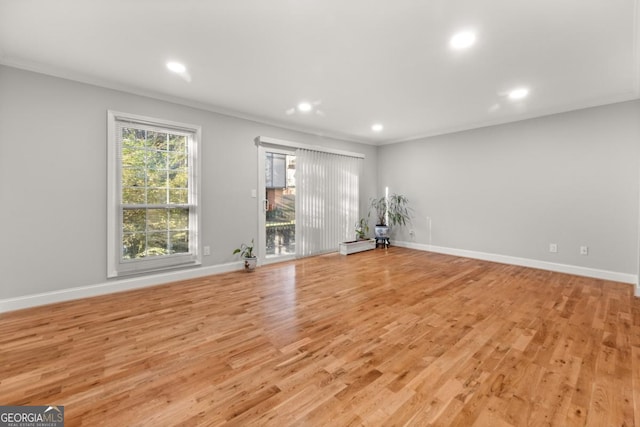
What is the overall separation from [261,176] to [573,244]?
16.5 feet

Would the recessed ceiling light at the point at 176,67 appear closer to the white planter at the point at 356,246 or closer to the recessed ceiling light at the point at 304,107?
the recessed ceiling light at the point at 304,107

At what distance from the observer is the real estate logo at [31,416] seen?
55.8 inches

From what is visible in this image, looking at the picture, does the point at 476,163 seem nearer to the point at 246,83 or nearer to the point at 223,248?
the point at 246,83

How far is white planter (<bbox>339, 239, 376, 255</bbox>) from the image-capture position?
568 centimetres

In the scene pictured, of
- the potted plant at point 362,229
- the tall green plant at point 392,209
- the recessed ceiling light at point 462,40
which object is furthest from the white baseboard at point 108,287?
the recessed ceiling light at point 462,40

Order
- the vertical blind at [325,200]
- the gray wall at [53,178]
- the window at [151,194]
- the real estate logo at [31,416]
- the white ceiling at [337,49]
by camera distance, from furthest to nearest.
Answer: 1. the vertical blind at [325,200]
2. the window at [151,194]
3. the gray wall at [53,178]
4. the white ceiling at [337,49]
5. the real estate logo at [31,416]

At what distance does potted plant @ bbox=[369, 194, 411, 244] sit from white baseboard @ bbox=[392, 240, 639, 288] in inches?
27.6

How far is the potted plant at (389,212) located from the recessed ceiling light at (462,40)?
4015 millimetres

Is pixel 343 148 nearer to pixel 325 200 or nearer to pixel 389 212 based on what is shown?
pixel 325 200

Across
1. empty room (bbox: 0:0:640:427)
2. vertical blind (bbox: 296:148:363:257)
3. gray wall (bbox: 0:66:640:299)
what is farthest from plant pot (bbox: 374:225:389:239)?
empty room (bbox: 0:0:640:427)

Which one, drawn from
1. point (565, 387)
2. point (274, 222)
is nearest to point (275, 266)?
point (274, 222)

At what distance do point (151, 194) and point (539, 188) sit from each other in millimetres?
5915

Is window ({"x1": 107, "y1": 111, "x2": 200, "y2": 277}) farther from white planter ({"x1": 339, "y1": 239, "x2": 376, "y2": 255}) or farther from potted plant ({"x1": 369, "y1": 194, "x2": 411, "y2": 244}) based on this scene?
potted plant ({"x1": 369, "y1": 194, "x2": 411, "y2": 244})

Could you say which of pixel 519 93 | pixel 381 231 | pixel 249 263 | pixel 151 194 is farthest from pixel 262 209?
pixel 519 93
